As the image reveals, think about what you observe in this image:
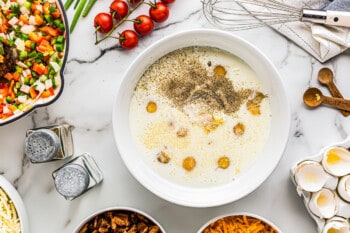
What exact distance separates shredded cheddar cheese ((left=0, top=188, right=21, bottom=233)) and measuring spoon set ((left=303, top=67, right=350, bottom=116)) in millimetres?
1098

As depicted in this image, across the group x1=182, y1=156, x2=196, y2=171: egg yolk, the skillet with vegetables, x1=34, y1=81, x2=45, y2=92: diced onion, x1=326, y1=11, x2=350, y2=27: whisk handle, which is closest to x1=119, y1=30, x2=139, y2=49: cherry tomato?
the skillet with vegetables

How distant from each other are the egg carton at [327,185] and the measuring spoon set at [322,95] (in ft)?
0.46

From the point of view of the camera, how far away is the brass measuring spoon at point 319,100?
1995 mm

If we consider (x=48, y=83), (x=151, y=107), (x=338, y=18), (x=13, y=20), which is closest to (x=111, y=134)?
(x=151, y=107)

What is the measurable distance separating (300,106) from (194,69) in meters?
0.40

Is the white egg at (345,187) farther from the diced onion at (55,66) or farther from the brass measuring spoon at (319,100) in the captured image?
the diced onion at (55,66)

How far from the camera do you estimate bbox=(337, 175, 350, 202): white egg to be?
1.93 meters

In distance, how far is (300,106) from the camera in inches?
80.0

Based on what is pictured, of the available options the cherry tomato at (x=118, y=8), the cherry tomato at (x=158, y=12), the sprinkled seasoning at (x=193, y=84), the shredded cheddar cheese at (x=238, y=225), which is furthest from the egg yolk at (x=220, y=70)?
the shredded cheddar cheese at (x=238, y=225)

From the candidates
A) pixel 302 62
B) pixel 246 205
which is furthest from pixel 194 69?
pixel 246 205

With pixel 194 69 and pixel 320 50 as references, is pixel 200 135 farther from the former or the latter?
pixel 320 50

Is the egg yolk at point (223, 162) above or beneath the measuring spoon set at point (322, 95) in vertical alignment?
beneath

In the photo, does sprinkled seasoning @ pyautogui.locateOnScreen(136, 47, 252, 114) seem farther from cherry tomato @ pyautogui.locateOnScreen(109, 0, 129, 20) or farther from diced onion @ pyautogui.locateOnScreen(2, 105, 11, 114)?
diced onion @ pyautogui.locateOnScreen(2, 105, 11, 114)

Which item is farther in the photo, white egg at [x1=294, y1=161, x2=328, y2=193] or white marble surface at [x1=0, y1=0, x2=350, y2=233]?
white marble surface at [x1=0, y1=0, x2=350, y2=233]
